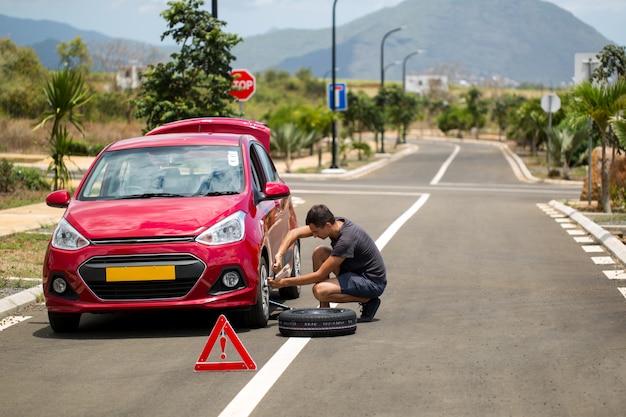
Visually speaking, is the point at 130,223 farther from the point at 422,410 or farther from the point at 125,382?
the point at 422,410

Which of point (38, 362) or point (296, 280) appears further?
point (296, 280)

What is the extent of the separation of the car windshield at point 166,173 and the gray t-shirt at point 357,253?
0.99 metres

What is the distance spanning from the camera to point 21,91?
53.3 meters

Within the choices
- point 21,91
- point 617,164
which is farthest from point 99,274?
point 21,91

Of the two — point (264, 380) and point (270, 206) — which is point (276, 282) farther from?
point (264, 380)

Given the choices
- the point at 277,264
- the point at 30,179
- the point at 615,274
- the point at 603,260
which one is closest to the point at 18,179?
the point at 30,179

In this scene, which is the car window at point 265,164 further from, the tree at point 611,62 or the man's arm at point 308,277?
the tree at point 611,62

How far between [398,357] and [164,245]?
7.08ft

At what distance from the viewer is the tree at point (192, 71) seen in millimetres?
22688

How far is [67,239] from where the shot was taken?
9555 mm

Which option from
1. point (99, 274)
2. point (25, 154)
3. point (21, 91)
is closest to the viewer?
point (99, 274)

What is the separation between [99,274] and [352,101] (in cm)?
5113

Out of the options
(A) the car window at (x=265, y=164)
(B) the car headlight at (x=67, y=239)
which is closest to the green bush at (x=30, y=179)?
(A) the car window at (x=265, y=164)

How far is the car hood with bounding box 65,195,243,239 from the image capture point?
Result: 9406 millimetres
